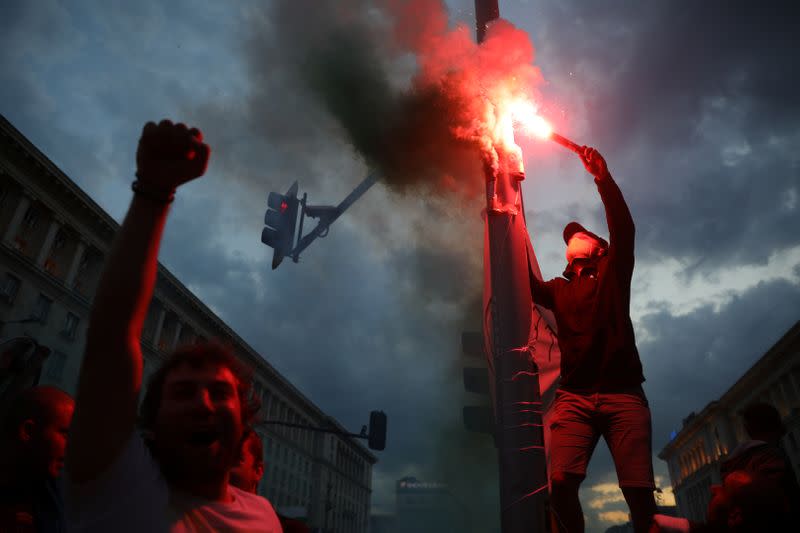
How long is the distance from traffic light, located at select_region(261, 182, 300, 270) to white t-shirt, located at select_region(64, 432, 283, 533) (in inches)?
285

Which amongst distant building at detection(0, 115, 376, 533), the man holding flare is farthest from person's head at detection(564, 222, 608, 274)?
distant building at detection(0, 115, 376, 533)

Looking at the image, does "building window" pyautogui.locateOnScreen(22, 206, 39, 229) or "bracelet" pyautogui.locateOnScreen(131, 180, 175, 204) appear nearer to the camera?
"bracelet" pyautogui.locateOnScreen(131, 180, 175, 204)

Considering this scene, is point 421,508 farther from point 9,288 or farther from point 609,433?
point 609,433

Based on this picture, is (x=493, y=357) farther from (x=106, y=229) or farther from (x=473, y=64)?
(x=106, y=229)

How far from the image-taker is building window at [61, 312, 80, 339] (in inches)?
1207

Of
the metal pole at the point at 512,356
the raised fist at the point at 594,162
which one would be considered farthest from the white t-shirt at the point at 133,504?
the raised fist at the point at 594,162

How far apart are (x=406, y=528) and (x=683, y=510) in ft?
246

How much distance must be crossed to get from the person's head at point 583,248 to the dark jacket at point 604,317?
7 cm

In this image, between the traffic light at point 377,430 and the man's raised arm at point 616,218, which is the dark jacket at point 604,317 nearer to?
the man's raised arm at point 616,218

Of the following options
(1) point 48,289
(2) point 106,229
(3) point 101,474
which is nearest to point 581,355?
(3) point 101,474

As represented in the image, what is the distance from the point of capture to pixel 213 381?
5.11ft

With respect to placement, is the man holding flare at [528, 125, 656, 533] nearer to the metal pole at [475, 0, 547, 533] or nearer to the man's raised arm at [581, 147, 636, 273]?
the man's raised arm at [581, 147, 636, 273]

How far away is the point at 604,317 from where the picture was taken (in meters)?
3.52

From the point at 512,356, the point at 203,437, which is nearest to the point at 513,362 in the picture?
the point at 512,356
